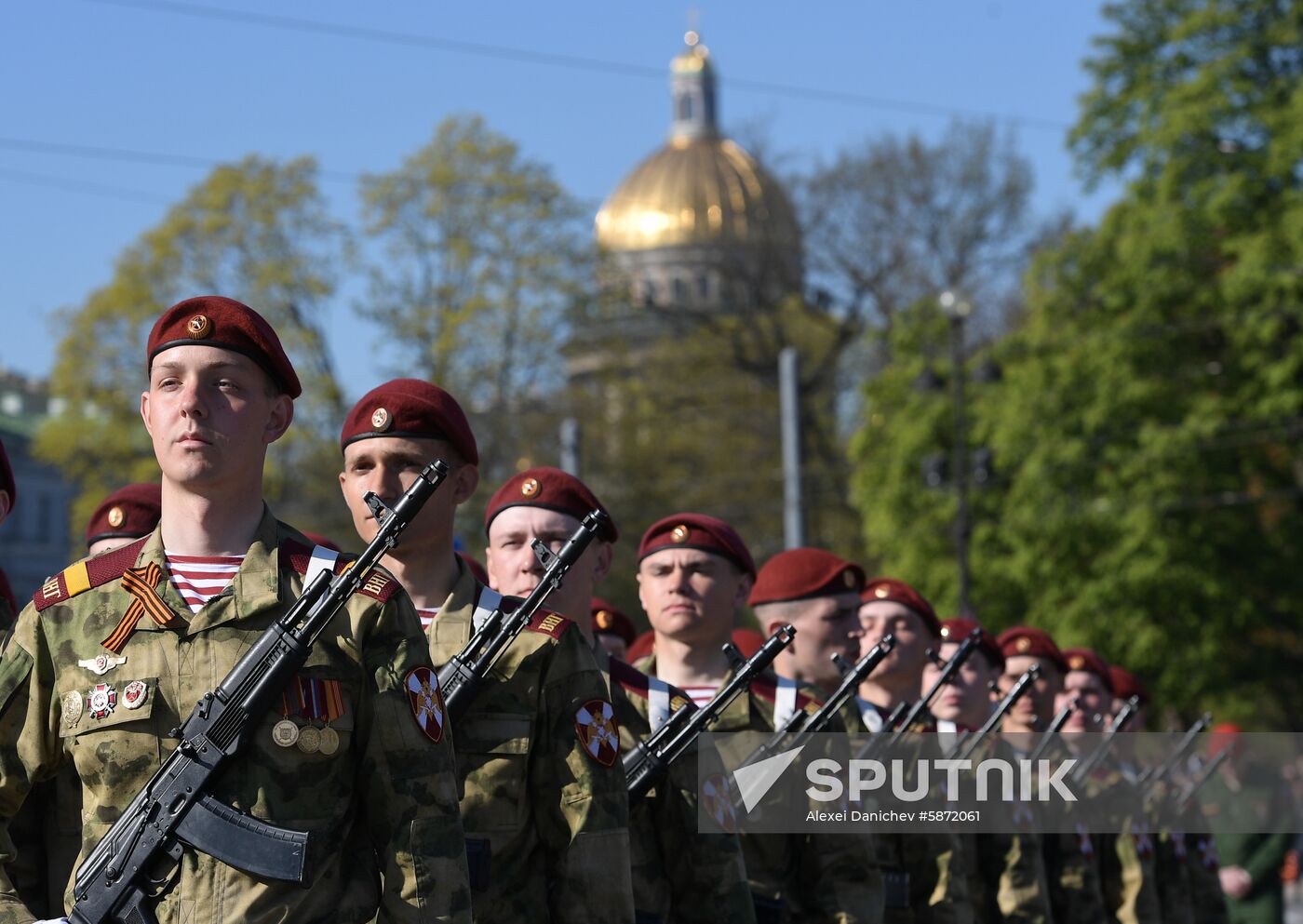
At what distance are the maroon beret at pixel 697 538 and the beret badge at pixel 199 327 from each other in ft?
10.0

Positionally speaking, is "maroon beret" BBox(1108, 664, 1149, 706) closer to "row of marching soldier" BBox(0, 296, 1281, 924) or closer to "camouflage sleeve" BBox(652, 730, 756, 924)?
"row of marching soldier" BBox(0, 296, 1281, 924)

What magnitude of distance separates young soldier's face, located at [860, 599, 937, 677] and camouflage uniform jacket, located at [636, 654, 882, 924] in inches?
74.4

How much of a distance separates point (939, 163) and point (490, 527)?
127ft

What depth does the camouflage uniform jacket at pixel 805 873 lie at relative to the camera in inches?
272

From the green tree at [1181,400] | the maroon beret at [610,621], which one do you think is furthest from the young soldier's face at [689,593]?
the green tree at [1181,400]

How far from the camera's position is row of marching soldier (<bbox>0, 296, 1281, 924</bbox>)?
386cm

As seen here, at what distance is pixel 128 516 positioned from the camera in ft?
24.5

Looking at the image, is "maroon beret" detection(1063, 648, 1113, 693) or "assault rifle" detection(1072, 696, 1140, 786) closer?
"assault rifle" detection(1072, 696, 1140, 786)

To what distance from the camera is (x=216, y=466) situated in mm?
3965

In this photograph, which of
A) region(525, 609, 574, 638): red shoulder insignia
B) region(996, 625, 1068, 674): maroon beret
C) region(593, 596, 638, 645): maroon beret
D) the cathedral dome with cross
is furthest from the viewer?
the cathedral dome with cross

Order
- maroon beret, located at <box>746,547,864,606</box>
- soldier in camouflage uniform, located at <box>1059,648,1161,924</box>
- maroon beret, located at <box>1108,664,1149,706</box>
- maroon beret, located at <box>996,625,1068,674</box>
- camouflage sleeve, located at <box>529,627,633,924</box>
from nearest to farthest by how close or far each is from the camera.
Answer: camouflage sleeve, located at <box>529,627,633,924</box> < maroon beret, located at <box>746,547,864,606</box> < soldier in camouflage uniform, located at <box>1059,648,1161,924</box> < maroon beret, located at <box>996,625,1068,674</box> < maroon beret, located at <box>1108,664,1149,706</box>

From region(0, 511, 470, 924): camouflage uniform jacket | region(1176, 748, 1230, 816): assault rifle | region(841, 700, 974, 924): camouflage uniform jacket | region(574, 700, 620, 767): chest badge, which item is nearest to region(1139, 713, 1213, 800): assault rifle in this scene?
region(1176, 748, 1230, 816): assault rifle

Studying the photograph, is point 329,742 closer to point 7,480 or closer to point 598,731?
point 598,731

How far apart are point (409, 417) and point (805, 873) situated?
263 cm
